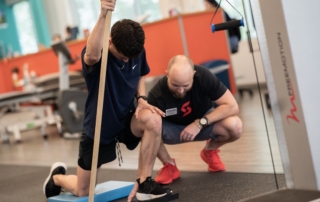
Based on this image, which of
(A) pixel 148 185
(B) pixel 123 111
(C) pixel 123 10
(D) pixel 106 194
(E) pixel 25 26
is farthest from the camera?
(E) pixel 25 26

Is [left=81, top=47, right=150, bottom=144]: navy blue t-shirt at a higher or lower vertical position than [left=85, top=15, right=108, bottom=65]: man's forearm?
lower

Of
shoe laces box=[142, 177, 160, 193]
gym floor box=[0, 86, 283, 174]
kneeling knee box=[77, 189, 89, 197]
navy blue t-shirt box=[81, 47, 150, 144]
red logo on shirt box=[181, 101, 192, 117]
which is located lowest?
gym floor box=[0, 86, 283, 174]

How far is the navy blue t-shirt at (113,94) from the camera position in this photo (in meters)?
2.58

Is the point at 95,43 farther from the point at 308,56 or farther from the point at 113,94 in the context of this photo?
the point at 308,56

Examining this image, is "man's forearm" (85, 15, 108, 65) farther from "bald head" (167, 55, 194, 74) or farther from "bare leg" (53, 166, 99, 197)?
"bare leg" (53, 166, 99, 197)

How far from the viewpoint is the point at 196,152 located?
4.04 m

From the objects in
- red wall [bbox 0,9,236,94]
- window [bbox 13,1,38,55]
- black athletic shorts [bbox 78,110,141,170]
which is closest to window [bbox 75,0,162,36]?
window [bbox 13,1,38,55]

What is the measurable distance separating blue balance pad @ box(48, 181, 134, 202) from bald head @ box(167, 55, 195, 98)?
0.60 meters

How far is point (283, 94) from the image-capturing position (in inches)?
84.7

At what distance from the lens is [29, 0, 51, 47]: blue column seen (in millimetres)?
13105

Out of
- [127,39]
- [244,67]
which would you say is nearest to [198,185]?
[127,39]

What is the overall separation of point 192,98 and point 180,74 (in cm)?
25

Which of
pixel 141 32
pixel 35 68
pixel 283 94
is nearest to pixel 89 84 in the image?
pixel 141 32

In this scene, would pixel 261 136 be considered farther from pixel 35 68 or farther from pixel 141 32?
pixel 35 68
